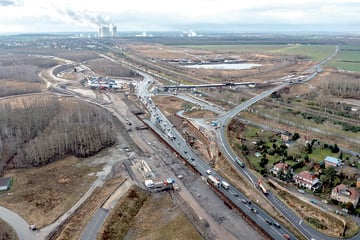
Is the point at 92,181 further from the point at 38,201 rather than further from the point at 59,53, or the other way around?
the point at 59,53

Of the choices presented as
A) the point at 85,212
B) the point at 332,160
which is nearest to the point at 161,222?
the point at 85,212

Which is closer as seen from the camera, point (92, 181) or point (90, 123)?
point (92, 181)

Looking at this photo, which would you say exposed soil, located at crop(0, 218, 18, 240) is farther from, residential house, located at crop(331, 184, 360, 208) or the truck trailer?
residential house, located at crop(331, 184, 360, 208)

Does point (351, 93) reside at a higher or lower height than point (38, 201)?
higher

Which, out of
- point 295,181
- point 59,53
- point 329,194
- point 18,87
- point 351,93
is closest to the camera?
point 329,194

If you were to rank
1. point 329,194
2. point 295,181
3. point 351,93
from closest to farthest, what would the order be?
point 329,194, point 295,181, point 351,93

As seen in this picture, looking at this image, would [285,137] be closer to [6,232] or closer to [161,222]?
[161,222]

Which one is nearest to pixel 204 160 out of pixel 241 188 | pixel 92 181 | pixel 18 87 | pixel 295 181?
pixel 241 188

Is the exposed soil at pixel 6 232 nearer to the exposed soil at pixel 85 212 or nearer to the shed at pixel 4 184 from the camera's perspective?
the exposed soil at pixel 85 212
